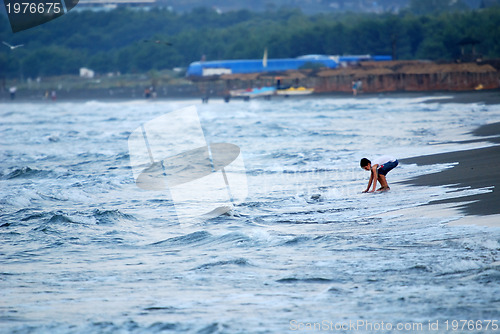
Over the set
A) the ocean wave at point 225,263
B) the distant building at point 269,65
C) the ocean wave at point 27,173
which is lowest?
the ocean wave at point 225,263

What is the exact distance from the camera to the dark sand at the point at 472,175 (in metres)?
10.3

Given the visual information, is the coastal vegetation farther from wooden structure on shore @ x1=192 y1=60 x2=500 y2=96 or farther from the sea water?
the sea water

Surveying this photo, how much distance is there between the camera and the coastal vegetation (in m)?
86.6

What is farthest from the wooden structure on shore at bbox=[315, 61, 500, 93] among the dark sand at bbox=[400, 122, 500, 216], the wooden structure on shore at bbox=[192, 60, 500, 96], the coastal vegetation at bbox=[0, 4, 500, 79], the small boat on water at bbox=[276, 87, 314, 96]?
the dark sand at bbox=[400, 122, 500, 216]

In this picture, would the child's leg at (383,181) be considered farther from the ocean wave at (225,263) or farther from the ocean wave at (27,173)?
the ocean wave at (27,173)

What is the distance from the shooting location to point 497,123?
24328mm

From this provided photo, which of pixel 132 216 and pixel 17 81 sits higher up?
pixel 17 81

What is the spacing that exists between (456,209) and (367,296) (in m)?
3.88

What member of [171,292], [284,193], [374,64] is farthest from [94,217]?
[374,64]

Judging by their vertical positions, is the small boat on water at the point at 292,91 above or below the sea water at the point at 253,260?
above

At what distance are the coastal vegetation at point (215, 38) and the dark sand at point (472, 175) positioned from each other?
176 feet

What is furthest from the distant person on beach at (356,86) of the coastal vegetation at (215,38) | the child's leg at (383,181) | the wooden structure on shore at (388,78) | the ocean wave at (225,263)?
the ocean wave at (225,263)

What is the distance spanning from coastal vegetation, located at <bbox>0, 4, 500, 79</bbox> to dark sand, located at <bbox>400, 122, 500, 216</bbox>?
53.8 m

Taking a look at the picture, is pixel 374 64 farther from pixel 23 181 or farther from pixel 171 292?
pixel 171 292
